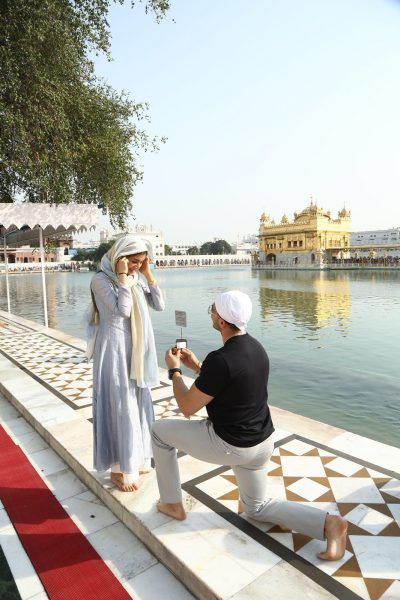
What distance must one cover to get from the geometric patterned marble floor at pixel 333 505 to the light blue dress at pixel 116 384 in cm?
53

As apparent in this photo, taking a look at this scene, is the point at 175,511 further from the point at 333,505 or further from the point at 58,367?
the point at 58,367

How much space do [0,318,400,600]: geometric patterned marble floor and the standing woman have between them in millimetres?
521

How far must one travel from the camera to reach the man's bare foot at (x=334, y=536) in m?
2.09

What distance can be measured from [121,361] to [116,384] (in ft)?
0.50

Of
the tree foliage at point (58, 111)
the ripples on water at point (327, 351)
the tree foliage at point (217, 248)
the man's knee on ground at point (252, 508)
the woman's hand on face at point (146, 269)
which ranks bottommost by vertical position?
the ripples on water at point (327, 351)

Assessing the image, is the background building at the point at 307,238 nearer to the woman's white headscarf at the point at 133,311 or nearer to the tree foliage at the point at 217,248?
the woman's white headscarf at the point at 133,311

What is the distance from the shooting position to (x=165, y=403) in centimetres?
460

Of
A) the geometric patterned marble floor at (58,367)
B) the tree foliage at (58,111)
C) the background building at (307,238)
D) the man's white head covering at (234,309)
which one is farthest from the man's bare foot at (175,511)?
the background building at (307,238)

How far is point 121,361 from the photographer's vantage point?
8.97ft

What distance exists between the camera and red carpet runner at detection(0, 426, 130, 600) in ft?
6.84

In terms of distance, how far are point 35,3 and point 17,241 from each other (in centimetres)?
683

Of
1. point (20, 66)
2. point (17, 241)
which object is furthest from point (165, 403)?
point (17, 241)

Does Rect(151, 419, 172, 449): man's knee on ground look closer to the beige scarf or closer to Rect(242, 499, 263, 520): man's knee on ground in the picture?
the beige scarf

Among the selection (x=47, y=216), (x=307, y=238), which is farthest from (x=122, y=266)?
(x=307, y=238)
